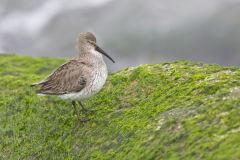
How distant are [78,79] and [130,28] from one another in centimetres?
1051

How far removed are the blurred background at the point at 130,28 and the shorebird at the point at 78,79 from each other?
25.7 feet

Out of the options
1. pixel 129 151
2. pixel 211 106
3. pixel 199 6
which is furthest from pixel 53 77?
pixel 199 6

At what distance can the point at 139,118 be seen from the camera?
30.6ft

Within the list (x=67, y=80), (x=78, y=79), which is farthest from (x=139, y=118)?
(x=67, y=80)

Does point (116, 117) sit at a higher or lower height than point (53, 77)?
lower

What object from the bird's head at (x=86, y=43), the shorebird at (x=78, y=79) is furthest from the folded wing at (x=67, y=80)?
the bird's head at (x=86, y=43)

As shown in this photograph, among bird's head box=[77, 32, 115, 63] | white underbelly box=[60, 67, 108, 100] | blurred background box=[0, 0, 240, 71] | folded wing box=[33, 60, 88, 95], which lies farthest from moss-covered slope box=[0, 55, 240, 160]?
blurred background box=[0, 0, 240, 71]

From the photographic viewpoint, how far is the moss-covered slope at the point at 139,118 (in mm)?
7699

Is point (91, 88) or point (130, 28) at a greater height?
point (130, 28)

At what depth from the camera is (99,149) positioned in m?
9.12

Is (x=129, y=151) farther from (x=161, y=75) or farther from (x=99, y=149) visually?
(x=161, y=75)

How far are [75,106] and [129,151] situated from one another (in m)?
2.74

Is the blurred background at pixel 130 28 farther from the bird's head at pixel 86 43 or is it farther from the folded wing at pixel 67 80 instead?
the folded wing at pixel 67 80

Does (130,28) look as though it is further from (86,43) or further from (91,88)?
(91,88)
